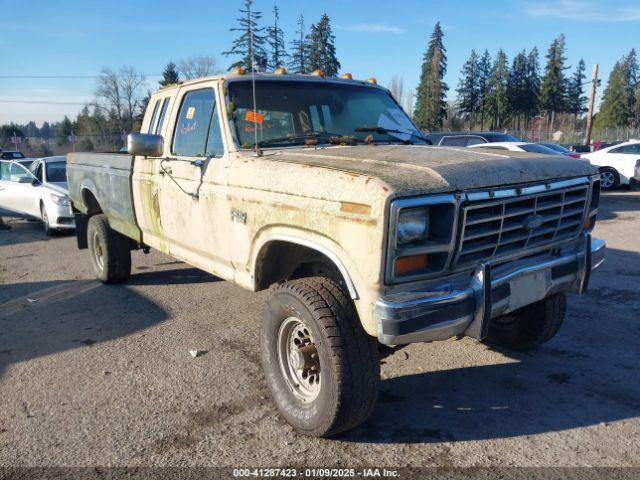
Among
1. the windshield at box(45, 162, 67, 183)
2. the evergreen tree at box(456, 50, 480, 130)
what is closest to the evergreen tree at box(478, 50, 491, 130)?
the evergreen tree at box(456, 50, 480, 130)

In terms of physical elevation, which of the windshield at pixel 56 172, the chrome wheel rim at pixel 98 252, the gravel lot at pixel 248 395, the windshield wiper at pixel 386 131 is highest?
the windshield wiper at pixel 386 131

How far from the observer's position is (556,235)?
336 cm

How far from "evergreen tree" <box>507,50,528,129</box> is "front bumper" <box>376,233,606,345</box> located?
2744 inches

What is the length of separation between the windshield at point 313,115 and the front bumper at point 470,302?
1.66 metres

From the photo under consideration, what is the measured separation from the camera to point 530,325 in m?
4.04

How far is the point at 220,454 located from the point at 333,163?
1.75 metres

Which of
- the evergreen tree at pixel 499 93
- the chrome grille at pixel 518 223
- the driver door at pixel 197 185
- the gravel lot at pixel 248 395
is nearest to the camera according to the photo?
the chrome grille at pixel 518 223

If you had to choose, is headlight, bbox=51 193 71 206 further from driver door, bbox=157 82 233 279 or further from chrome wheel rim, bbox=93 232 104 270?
driver door, bbox=157 82 233 279

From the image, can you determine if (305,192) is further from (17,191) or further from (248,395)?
(17,191)

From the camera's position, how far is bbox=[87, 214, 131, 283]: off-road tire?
20.0 ft

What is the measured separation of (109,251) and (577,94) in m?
80.0

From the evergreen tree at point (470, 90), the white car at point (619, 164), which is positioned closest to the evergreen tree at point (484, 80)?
the evergreen tree at point (470, 90)

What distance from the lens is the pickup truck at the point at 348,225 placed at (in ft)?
8.46

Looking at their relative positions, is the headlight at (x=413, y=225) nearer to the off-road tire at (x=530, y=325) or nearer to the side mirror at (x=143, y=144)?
the off-road tire at (x=530, y=325)
